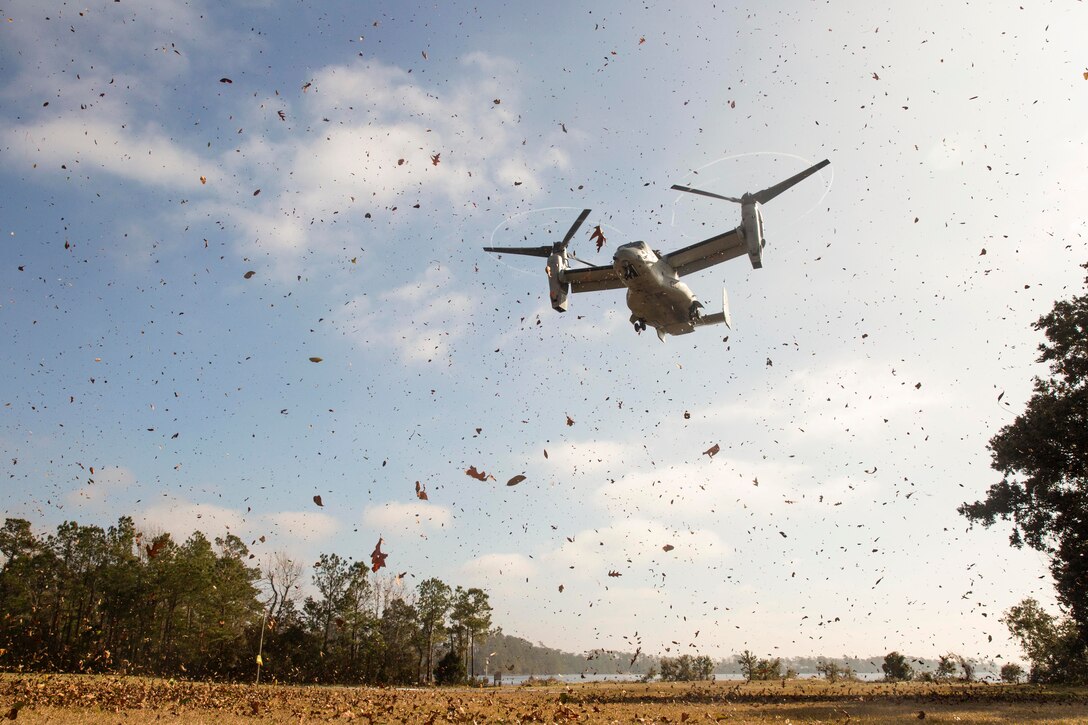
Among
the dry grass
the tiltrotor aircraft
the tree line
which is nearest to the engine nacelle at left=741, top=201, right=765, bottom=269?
the tiltrotor aircraft

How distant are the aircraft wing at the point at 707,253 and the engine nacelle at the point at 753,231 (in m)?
0.38

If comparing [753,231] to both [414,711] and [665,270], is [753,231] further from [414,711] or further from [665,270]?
[414,711]

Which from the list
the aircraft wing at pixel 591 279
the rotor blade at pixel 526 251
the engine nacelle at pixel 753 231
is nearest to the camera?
the engine nacelle at pixel 753 231

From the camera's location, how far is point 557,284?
29.9 meters

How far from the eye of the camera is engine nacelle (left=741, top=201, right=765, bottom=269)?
1039 inches

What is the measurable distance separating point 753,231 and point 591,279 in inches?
298

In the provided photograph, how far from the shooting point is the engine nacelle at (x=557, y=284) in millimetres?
29797

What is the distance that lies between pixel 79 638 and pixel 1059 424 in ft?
260

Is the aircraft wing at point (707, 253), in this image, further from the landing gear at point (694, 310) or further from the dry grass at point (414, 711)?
the dry grass at point (414, 711)

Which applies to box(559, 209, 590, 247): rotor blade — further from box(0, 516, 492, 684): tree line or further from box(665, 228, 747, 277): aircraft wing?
box(0, 516, 492, 684): tree line

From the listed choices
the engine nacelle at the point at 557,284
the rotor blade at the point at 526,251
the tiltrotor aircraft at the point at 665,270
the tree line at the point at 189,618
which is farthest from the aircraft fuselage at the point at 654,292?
the tree line at the point at 189,618

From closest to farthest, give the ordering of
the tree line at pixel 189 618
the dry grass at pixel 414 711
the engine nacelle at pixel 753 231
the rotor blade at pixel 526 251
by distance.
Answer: the dry grass at pixel 414 711 < the engine nacelle at pixel 753 231 < the rotor blade at pixel 526 251 < the tree line at pixel 189 618

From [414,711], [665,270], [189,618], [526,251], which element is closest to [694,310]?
[665,270]

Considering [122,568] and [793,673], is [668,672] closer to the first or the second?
[793,673]
